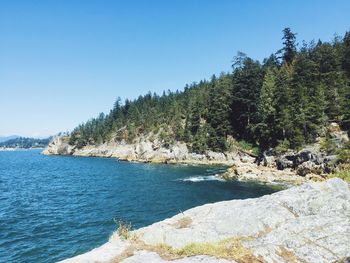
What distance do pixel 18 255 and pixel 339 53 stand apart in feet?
300

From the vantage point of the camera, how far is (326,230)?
13.1 meters

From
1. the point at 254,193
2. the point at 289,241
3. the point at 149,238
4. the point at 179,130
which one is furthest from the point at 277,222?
the point at 179,130

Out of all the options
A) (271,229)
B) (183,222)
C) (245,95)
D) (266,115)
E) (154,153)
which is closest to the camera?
(271,229)

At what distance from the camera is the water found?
2792 centimetres

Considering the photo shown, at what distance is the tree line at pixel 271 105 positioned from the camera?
2785 inches

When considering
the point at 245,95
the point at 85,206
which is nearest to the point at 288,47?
the point at 245,95

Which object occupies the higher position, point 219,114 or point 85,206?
point 219,114

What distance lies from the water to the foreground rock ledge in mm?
14497

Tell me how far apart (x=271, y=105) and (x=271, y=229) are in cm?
7512

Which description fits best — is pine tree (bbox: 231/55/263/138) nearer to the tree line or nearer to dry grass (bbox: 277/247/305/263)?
the tree line

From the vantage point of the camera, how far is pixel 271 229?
45.3ft

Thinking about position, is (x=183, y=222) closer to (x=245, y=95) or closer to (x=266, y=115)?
(x=266, y=115)

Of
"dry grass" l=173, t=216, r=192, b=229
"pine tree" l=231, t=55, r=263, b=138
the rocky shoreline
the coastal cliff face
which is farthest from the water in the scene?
"pine tree" l=231, t=55, r=263, b=138

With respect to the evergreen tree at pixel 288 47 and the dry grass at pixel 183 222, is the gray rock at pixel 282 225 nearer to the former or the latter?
the dry grass at pixel 183 222
